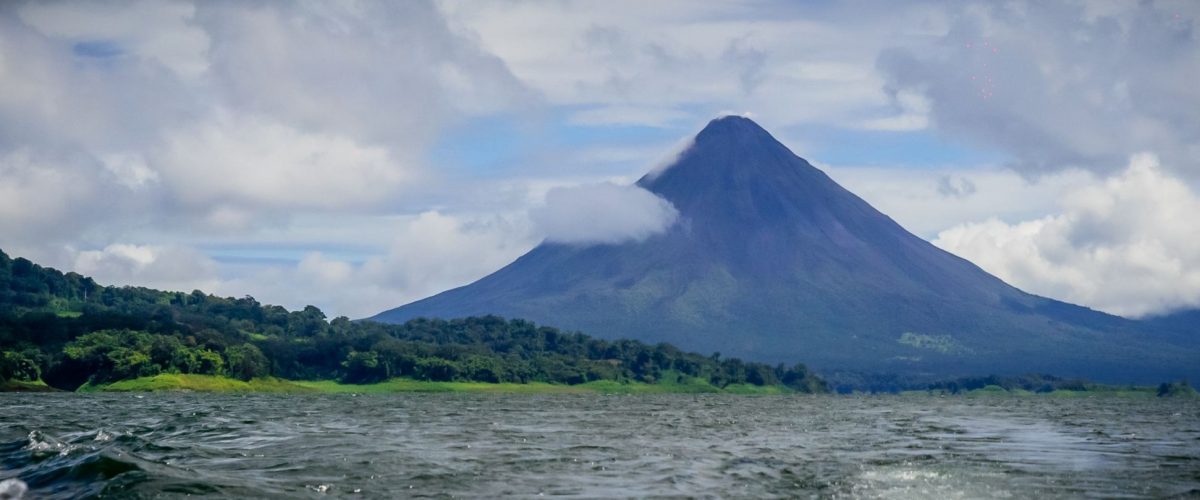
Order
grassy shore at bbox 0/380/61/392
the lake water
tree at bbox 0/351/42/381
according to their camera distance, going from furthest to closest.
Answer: tree at bbox 0/351/42/381, grassy shore at bbox 0/380/61/392, the lake water

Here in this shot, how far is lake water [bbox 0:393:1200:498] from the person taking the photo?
39594 millimetres

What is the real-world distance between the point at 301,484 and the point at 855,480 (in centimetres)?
2007

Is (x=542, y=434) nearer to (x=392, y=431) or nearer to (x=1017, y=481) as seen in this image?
(x=392, y=431)

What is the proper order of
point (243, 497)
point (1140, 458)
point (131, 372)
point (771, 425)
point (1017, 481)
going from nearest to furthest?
point (243, 497) < point (1017, 481) < point (1140, 458) < point (771, 425) < point (131, 372)

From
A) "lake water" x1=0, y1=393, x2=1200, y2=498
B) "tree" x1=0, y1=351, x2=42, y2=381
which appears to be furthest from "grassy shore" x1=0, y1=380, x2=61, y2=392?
"lake water" x1=0, y1=393, x2=1200, y2=498

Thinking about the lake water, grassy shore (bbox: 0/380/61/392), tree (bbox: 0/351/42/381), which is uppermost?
tree (bbox: 0/351/42/381)

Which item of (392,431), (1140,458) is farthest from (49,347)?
(1140,458)

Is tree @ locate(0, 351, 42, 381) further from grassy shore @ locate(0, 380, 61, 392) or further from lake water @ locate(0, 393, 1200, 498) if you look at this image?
lake water @ locate(0, 393, 1200, 498)

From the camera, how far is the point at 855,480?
143ft

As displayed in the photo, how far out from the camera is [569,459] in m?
50.4

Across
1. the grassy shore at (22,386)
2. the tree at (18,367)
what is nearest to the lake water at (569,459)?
the grassy shore at (22,386)

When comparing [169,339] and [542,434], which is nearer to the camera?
[542,434]

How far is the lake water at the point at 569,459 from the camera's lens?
1559 inches

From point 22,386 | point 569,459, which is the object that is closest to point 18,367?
point 22,386
